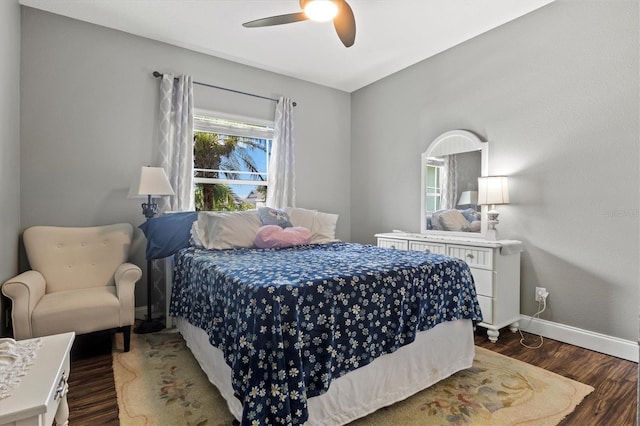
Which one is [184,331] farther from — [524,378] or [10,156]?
[524,378]

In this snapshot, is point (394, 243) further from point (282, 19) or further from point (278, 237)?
point (282, 19)

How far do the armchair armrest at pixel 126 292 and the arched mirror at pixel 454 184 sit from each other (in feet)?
9.32

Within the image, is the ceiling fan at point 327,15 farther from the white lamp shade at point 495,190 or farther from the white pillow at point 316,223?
the white lamp shade at point 495,190

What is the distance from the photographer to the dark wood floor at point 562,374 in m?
1.64

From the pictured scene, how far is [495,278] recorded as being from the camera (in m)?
2.61

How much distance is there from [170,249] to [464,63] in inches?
131

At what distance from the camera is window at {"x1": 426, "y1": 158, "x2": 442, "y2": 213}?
3479 millimetres

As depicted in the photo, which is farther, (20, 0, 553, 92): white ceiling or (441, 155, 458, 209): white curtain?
(441, 155, 458, 209): white curtain

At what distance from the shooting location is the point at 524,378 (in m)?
2.02

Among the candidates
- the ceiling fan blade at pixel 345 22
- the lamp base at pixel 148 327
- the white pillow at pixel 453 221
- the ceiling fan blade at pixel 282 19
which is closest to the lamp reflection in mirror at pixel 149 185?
the lamp base at pixel 148 327

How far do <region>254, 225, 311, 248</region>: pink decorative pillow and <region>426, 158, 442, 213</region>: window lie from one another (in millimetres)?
1531

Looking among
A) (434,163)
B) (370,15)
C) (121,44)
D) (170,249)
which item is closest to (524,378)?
(434,163)

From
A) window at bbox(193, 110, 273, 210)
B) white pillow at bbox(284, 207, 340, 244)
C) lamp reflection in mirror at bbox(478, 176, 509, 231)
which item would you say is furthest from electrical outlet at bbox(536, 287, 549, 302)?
window at bbox(193, 110, 273, 210)

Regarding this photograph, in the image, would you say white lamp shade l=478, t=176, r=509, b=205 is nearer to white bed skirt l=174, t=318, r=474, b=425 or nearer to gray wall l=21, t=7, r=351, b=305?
white bed skirt l=174, t=318, r=474, b=425
